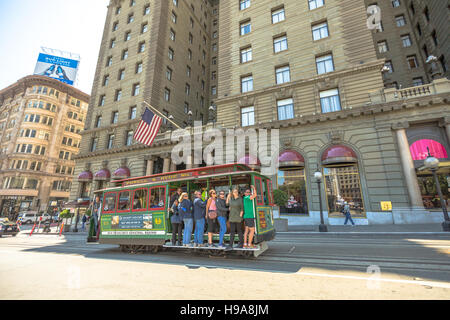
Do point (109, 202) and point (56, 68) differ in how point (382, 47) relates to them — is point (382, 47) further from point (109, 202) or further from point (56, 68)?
point (56, 68)

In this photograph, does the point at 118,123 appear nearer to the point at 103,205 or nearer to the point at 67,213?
the point at 67,213

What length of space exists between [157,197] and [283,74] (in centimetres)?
1889

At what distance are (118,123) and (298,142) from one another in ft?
81.2

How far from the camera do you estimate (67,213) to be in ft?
72.0

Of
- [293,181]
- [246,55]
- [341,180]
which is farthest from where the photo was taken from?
[246,55]

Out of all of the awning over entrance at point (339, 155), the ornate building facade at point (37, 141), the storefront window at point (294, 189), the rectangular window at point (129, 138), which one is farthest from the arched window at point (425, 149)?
the ornate building facade at point (37, 141)

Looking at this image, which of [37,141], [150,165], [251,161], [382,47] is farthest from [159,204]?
[37,141]

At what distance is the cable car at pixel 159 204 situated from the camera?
804 centimetres

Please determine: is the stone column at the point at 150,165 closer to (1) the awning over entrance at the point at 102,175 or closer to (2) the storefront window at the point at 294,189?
(1) the awning over entrance at the point at 102,175

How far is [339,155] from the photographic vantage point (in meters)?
16.5

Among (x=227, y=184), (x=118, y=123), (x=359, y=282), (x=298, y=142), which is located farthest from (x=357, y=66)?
(x=118, y=123)

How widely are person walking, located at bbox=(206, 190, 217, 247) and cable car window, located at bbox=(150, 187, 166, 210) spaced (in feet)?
7.44

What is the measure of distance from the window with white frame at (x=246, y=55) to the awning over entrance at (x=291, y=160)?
12695 millimetres

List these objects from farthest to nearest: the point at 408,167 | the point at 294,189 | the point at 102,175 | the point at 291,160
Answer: the point at 102,175
the point at 294,189
the point at 291,160
the point at 408,167
